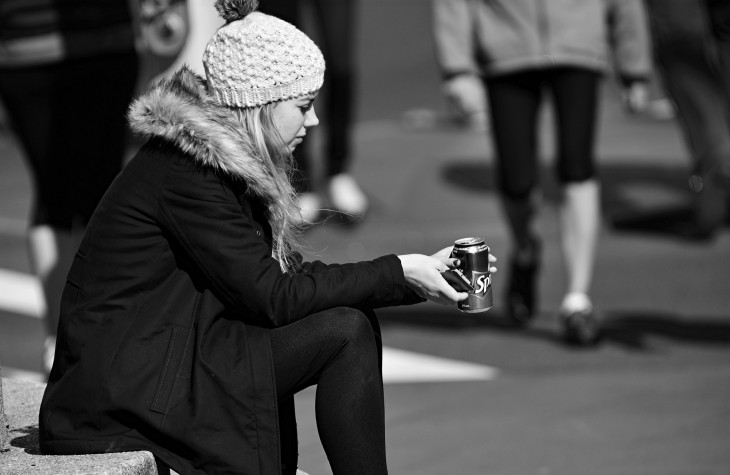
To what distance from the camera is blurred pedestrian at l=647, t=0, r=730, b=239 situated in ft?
22.8

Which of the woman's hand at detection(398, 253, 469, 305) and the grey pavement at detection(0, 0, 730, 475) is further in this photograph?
the grey pavement at detection(0, 0, 730, 475)

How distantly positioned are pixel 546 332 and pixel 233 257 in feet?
10.1

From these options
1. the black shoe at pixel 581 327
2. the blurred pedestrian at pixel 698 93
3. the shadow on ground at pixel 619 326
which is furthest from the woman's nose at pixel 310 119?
the blurred pedestrian at pixel 698 93

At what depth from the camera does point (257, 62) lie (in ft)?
10.9

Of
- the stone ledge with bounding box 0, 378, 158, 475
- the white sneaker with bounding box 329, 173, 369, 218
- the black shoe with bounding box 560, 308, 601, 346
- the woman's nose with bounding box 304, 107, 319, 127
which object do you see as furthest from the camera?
the white sneaker with bounding box 329, 173, 369, 218

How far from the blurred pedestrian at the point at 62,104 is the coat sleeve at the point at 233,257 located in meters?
2.25

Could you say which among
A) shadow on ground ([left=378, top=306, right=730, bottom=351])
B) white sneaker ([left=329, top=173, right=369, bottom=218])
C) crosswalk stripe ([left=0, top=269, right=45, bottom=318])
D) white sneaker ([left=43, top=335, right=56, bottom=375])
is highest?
white sneaker ([left=43, top=335, right=56, bottom=375])

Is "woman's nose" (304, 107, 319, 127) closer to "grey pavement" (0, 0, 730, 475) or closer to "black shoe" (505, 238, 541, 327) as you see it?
"grey pavement" (0, 0, 730, 475)

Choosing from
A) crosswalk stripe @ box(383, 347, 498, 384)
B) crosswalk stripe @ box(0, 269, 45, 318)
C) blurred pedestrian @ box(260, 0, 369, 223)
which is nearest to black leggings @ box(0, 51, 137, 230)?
crosswalk stripe @ box(0, 269, 45, 318)

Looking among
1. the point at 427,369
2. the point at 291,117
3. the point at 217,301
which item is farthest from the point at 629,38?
the point at 217,301

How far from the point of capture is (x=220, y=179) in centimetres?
323

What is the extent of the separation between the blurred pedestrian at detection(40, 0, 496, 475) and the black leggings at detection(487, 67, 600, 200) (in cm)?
254

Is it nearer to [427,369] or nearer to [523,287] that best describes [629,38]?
[523,287]

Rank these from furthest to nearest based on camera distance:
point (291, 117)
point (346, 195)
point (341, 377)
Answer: point (346, 195) → point (291, 117) → point (341, 377)
